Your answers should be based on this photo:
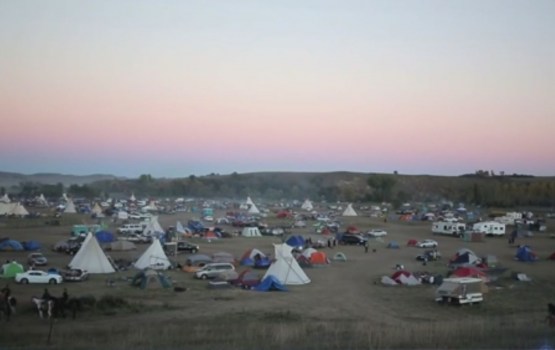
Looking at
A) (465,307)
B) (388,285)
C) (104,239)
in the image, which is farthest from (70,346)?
(104,239)

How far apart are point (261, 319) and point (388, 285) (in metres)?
7.70

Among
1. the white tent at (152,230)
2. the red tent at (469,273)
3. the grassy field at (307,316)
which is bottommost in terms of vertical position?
the grassy field at (307,316)

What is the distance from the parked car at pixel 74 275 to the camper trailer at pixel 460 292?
11.8m

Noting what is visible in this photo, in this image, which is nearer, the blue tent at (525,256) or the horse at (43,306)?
the horse at (43,306)

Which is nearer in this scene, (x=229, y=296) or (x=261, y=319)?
(x=261, y=319)

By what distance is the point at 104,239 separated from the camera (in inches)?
1307

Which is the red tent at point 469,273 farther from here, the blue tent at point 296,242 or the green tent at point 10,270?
the green tent at point 10,270

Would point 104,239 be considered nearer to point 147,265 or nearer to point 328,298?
point 147,265

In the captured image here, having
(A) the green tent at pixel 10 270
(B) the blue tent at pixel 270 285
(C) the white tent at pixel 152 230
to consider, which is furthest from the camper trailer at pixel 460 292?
(C) the white tent at pixel 152 230

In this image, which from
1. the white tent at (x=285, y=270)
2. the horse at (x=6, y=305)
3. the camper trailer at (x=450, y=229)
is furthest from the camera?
the camper trailer at (x=450, y=229)

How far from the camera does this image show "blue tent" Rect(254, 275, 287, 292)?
1950cm

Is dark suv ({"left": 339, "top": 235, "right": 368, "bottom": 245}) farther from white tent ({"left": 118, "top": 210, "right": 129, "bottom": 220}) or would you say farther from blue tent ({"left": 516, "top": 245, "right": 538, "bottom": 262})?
white tent ({"left": 118, "top": 210, "right": 129, "bottom": 220})

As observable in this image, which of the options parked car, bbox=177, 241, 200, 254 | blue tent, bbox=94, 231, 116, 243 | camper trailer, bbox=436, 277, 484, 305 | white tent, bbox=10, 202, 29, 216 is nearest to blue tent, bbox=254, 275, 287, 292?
camper trailer, bbox=436, 277, 484, 305

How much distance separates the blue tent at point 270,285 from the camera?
19.5 metres
